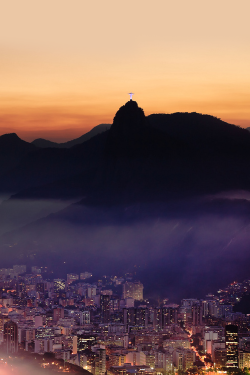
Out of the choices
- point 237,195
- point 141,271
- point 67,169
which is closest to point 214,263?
point 141,271

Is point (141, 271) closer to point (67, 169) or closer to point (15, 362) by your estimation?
point (67, 169)

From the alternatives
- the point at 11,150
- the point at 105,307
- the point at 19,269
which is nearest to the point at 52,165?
the point at 11,150

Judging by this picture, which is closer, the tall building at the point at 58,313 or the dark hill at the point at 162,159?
the tall building at the point at 58,313

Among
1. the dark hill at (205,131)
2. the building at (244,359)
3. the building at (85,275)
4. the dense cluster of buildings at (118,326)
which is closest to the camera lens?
the dense cluster of buildings at (118,326)

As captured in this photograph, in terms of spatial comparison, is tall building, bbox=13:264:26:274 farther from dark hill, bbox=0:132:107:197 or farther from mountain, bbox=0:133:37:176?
mountain, bbox=0:133:37:176

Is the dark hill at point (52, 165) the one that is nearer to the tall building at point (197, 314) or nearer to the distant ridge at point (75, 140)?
the distant ridge at point (75, 140)

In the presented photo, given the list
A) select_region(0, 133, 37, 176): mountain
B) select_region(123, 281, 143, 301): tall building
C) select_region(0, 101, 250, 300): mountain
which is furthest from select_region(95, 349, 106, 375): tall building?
select_region(0, 133, 37, 176): mountain

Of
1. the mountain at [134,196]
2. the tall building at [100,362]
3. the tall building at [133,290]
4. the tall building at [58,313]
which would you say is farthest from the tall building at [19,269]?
the tall building at [100,362]
